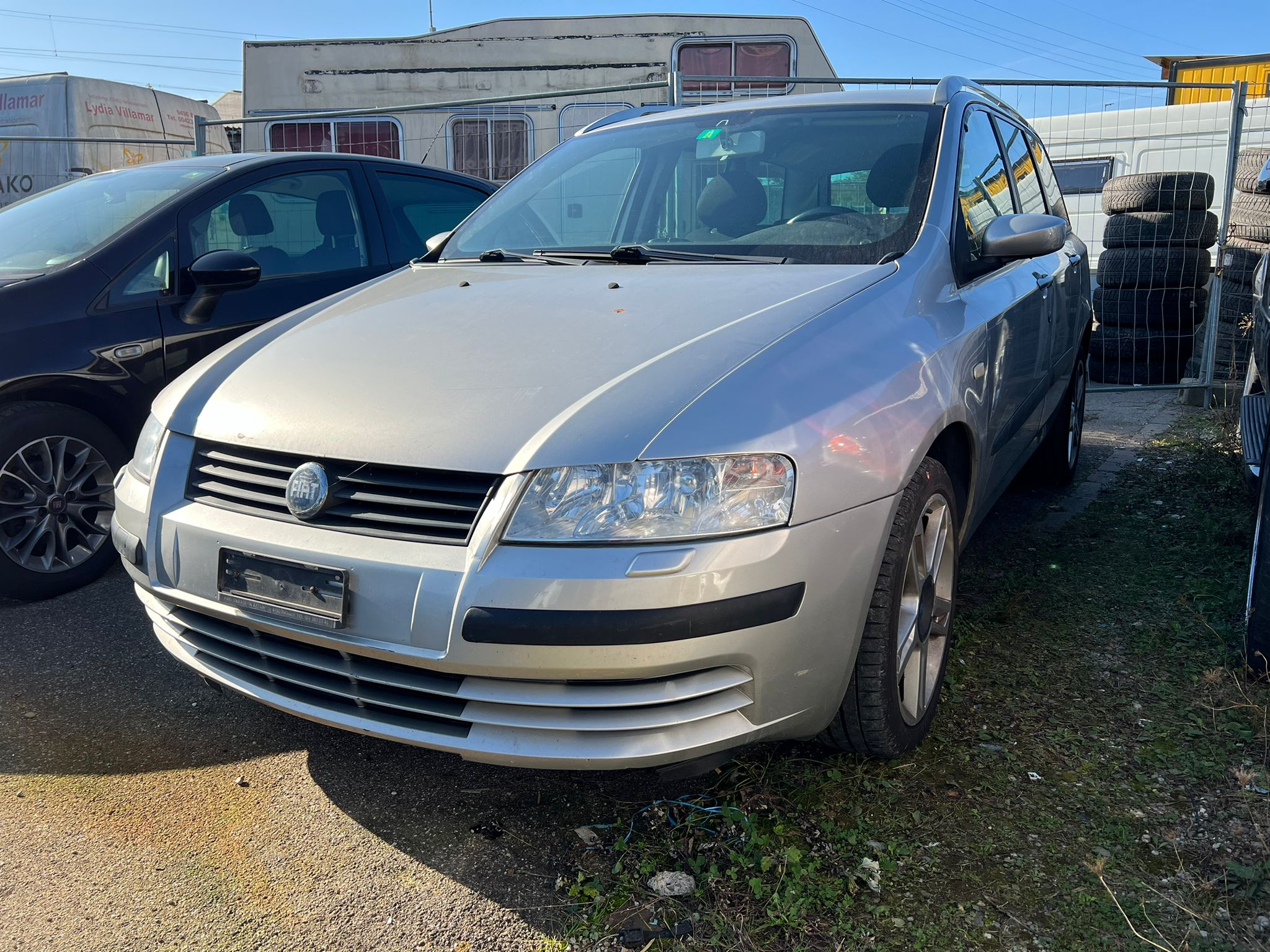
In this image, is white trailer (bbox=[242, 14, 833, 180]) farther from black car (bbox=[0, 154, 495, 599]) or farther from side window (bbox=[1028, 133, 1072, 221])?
side window (bbox=[1028, 133, 1072, 221])

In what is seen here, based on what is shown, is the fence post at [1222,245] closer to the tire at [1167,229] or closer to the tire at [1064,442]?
the tire at [1167,229]

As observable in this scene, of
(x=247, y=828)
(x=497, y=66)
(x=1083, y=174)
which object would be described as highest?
(x=497, y=66)

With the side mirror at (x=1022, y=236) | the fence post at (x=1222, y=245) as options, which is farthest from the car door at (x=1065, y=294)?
the fence post at (x=1222, y=245)

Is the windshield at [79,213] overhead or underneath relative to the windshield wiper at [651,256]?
overhead

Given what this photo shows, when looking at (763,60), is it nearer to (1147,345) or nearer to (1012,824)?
(1147,345)

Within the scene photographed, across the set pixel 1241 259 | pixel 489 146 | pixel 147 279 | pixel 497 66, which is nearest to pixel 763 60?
pixel 497 66

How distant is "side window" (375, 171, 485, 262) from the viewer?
4.80 m

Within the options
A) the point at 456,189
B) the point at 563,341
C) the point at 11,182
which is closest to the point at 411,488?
the point at 563,341

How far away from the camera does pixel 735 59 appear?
10.5m

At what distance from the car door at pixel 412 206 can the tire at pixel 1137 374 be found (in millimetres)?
5417

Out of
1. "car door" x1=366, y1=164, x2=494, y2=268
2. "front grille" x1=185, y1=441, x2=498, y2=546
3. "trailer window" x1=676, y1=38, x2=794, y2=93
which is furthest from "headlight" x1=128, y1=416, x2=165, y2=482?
"trailer window" x1=676, y1=38, x2=794, y2=93

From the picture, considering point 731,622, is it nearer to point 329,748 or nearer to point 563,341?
point 563,341

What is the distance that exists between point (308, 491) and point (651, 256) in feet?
4.46

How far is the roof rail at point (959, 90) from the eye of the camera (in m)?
3.32
